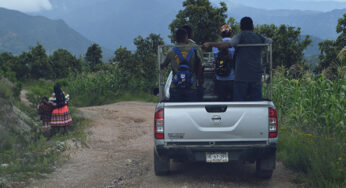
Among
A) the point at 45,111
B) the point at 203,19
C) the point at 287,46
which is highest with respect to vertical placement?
the point at 203,19

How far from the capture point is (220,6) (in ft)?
83.5

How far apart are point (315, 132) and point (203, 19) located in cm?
1812

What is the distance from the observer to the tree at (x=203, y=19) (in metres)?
24.4

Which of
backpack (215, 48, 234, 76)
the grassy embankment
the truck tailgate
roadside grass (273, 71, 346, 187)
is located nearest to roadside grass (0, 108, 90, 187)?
the grassy embankment

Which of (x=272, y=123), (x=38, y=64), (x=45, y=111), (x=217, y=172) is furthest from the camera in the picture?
(x=38, y=64)

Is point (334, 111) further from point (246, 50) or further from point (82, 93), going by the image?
point (82, 93)

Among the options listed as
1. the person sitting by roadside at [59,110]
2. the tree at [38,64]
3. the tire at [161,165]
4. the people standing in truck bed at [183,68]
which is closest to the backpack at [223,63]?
the people standing in truck bed at [183,68]

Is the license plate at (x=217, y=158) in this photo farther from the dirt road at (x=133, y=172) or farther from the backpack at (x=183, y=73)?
the backpack at (x=183, y=73)

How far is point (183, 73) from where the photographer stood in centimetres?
623

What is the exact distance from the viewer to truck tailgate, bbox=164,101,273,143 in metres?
5.22

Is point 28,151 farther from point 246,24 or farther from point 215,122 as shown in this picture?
point 246,24

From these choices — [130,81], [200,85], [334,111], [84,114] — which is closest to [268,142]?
[200,85]

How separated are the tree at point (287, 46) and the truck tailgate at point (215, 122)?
22683mm

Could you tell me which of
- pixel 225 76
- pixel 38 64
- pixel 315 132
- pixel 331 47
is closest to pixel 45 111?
pixel 225 76
